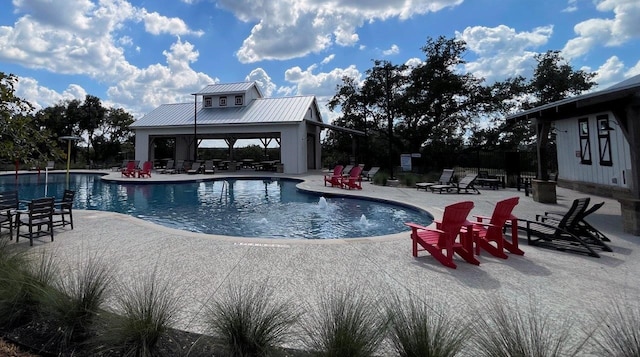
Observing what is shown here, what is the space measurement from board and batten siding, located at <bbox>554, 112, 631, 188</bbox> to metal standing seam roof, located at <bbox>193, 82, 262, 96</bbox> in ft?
71.8

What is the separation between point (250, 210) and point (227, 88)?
19.9 m

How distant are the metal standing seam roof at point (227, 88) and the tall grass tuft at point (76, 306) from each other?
25814mm

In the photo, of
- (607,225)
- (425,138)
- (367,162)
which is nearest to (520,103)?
(425,138)

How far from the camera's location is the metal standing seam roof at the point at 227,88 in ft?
89.4

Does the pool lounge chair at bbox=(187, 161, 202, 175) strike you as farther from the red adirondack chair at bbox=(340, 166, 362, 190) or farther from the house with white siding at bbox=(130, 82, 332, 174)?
the red adirondack chair at bbox=(340, 166, 362, 190)

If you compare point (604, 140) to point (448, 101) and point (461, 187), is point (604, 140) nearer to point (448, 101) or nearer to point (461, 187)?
point (461, 187)

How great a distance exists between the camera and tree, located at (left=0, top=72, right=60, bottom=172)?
3164mm

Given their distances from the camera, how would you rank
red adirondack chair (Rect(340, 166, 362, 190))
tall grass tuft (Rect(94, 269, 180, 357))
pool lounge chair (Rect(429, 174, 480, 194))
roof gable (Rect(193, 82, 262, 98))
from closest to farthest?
1. tall grass tuft (Rect(94, 269, 180, 357))
2. pool lounge chair (Rect(429, 174, 480, 194))
3. red adirondack chair (Rect(340, 166, 362, 190))
4. roof gable (Rect(193, 82, 262, 98))

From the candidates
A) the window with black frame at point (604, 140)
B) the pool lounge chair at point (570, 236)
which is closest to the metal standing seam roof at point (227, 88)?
the window with black frame at point (604, 140)

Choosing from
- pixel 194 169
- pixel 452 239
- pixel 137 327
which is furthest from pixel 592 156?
pixel 194 169

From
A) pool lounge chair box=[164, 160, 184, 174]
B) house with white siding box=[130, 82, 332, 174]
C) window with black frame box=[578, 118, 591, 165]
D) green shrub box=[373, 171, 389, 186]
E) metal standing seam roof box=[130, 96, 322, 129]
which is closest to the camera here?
window with black frame box=[578, 118, 591, 165]

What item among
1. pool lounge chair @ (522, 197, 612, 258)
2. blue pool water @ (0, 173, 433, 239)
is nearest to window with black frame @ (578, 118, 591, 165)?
blue pool water @ (0, 173, 433, 239)

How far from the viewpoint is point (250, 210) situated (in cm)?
1082

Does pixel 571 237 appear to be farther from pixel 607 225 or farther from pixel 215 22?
pixel 215 22
